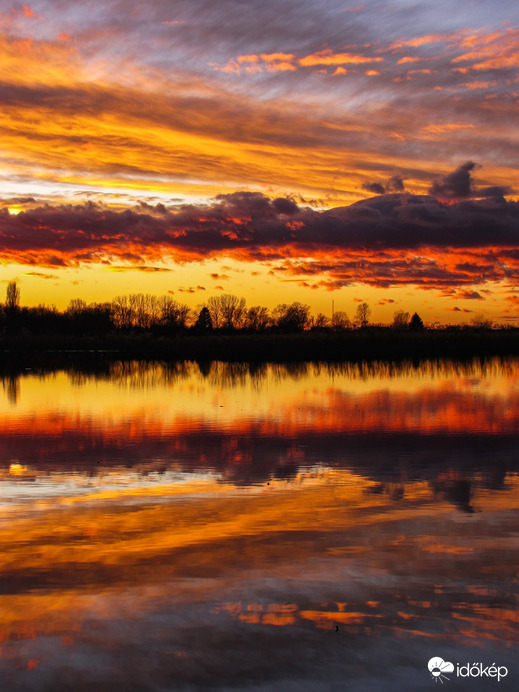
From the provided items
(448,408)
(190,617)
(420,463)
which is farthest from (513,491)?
(448,408)

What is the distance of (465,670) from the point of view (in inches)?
159

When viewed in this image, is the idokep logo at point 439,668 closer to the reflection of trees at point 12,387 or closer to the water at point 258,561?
the water at point 258,561

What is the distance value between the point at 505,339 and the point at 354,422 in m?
51.1

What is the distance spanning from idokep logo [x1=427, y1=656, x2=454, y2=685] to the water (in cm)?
3

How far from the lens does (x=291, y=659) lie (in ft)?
13.6

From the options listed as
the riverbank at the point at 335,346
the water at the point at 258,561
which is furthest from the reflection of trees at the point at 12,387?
the riverbank at the point at 335,346

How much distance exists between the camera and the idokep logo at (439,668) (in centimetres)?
399

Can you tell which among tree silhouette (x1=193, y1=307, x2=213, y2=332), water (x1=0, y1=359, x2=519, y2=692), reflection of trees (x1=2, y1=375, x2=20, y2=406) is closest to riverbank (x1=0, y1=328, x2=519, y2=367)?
reflection of trees (x1=2, y1=375, x2=20, y2=406)

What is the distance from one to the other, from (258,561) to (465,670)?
7.03 feet

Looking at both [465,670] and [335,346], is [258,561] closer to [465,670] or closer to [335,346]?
[465,670]

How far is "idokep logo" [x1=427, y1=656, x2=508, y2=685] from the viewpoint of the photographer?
399cm

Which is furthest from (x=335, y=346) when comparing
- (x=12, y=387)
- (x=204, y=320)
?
(x=204, y=320)

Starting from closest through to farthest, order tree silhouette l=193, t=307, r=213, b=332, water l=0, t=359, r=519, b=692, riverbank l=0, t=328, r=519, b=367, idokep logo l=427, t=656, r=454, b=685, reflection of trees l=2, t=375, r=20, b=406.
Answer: idokep logo l=427, t=656, r=454, b=685
water l=0, t=359, r=519, b=692
reflection of trees l=2, t=375, r=20, b=406
riverbank l=0, t=328, r=519, b=367
tree silhouette l=193, t=307, r=213, b=332

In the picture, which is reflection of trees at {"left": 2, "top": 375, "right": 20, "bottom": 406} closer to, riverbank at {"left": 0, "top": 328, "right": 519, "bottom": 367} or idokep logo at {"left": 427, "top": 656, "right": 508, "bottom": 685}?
idokep logo at {"left": 427, "top": 656, "right": 508, "bottom": 685}
